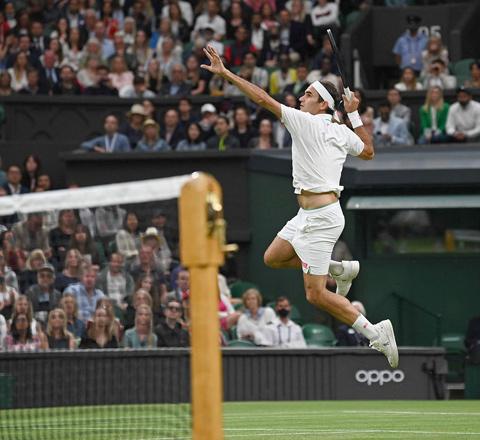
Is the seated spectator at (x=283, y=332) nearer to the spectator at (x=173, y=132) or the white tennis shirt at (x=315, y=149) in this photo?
the spectator at (x=173, y=132)

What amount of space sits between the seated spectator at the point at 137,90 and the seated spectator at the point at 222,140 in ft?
5.41

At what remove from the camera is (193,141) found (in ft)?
73.8

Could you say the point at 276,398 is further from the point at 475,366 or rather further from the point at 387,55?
the point at 387,55

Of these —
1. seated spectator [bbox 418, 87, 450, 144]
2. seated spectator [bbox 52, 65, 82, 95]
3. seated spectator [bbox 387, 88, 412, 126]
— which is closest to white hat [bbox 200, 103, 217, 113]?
seated spectator [bbox 52, 65, 82, 95]

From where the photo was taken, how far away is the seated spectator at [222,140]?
73.7 ft

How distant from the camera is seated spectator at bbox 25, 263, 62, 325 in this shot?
10.7m

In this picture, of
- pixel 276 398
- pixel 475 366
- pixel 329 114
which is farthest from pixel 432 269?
pixel 329 114

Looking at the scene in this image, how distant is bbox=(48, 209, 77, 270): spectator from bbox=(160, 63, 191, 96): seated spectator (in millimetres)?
12506

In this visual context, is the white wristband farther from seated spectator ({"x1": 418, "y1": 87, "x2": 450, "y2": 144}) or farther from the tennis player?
seated spectator ({"x1": 418, "y1": 87, "x2": 450, "y2": 144})

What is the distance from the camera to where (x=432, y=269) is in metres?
21.4

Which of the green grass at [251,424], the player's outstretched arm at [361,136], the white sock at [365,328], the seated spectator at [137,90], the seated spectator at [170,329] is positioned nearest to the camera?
the green grass at [251,424]

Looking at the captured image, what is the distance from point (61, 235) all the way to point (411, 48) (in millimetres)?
14353

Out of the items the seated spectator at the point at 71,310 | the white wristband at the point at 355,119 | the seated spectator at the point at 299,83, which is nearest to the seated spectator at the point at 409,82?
the seated spectator at the point at 299,83

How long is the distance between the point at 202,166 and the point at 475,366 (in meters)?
6.55
